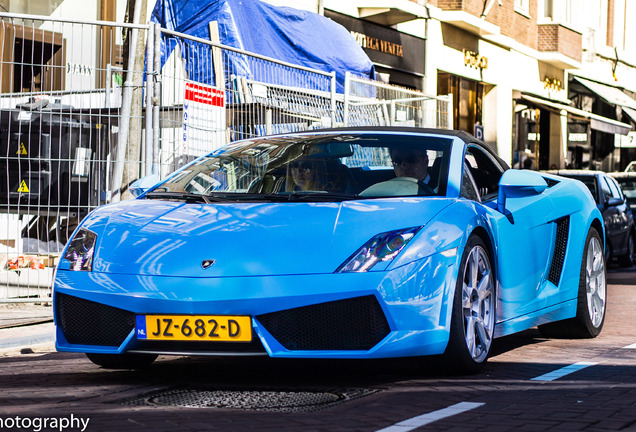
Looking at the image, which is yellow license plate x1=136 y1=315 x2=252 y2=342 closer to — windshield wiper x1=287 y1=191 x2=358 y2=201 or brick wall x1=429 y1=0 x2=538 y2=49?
windshield wiper x1=287 y1=191 x2=358 y2=201

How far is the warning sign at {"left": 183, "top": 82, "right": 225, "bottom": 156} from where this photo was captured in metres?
10.3

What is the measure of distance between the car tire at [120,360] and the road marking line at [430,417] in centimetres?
183

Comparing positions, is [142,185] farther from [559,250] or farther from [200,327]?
[559,250]

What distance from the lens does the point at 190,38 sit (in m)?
10.4

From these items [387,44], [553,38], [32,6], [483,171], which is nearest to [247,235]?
[483,171]

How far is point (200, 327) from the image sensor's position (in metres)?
5.39

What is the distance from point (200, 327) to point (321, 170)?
1.47 meters

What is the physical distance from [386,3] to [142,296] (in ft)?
59.0

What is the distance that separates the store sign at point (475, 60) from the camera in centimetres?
2800

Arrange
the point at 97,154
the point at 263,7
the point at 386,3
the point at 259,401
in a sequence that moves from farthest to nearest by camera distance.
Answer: the point at 386,3, the point at 263,7, the point at 97,154, the point at 259,401

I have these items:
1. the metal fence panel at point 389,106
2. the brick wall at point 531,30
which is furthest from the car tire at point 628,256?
the brick wall at point 531,30

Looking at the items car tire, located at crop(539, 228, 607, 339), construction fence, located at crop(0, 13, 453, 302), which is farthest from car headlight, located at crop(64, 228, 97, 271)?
construction fence, located at crop(0, 13, 453, 302)

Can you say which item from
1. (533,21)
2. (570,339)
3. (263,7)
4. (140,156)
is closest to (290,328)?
(570,339)

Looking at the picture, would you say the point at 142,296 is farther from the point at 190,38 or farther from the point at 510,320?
the point at 190,38
